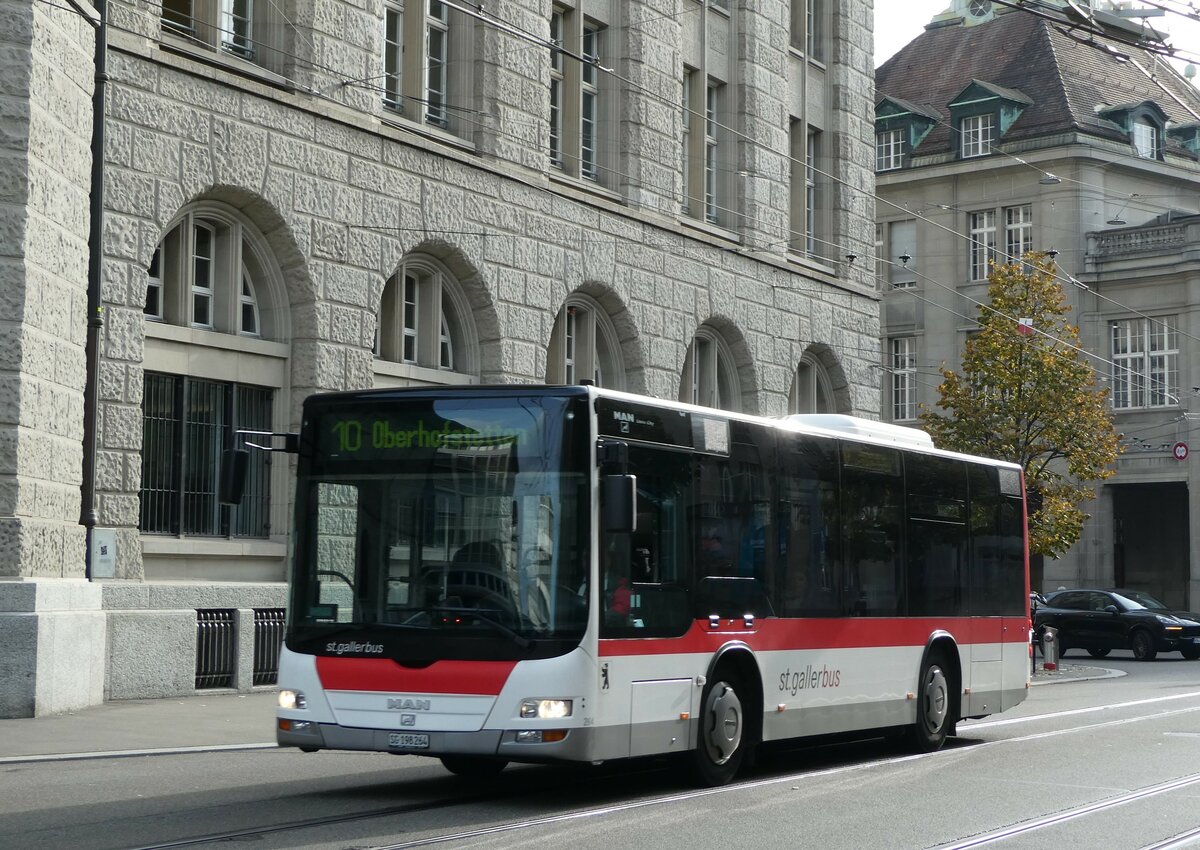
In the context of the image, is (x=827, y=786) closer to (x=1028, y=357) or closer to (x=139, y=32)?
(x=139, y=32)

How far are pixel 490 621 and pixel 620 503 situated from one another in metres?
1.10

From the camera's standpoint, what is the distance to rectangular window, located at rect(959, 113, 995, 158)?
58.8 metres

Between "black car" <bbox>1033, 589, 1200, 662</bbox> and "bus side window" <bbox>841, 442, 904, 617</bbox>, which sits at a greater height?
"bus side window" <bbox>841, 442, 904, 617</bbox>

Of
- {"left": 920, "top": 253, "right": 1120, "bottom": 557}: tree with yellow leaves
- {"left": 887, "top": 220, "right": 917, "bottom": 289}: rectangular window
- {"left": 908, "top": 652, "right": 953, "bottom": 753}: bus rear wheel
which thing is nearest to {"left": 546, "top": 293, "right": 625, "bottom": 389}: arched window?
{"left": 920, "top": 253, "right": 1120, "bottom": 557}: tree with yellow leaves

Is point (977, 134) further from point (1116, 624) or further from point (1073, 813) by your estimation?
point (1073, 813)

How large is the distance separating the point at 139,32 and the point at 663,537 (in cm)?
1068

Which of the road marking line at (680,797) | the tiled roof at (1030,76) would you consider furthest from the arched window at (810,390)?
the tiled roof at (1030,76)

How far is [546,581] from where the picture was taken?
11.4 metres

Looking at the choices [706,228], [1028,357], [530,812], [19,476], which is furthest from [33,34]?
[1028,357]

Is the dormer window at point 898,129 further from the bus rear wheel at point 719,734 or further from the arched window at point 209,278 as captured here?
the bus rear wheel at point 719,734

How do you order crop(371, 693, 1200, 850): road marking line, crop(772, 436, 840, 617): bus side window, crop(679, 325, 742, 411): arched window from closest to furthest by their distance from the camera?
crop(371, 693, 1200, 850): road marking line
crop(772, 436, 840, 617): bus side window
crop(679, 325, 742, 411): arched window

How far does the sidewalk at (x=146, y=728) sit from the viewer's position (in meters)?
14.9

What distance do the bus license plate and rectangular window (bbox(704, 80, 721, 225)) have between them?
21.4 m

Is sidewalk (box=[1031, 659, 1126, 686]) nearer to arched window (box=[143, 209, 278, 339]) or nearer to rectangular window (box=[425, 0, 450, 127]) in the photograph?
rectangular window (box=[425, 0, 450, 127])
